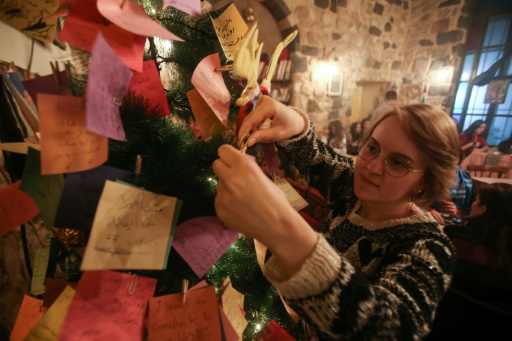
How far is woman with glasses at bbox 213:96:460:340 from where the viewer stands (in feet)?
1.20

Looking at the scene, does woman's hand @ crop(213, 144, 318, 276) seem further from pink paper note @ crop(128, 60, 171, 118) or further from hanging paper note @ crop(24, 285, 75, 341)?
hanging paper note @ crop(24, 285, 75, 341)

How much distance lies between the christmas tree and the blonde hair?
443 millimetres

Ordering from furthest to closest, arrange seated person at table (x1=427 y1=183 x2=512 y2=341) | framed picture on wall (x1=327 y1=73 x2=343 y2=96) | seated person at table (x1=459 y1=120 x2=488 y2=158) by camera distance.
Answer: seated person at table (x1=459 y1=120 x2=488 y2=158)
framed picture on wall (x1=327 y1=73 x2=343 y2=96)
seated person at table (x1=427 y1=183 x2=512 y2=341)

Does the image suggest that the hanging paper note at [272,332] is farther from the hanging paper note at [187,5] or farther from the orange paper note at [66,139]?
the hanging paper note at [187,5]

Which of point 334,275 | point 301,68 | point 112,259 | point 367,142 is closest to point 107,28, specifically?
point 112,259

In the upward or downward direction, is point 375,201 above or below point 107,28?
below

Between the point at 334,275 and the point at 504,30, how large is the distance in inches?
242

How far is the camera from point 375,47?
4.45 metres

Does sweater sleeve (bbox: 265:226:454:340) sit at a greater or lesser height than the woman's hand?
lesser

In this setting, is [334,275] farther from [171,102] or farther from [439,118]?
[439,118]

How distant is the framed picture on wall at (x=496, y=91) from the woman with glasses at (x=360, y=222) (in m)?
5.34

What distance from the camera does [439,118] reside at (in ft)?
2.35

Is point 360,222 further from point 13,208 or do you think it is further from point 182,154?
point 13,208

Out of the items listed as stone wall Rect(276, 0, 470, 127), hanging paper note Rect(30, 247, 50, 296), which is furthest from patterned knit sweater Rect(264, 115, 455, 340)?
stone wall Rect(276, 0, 470, 127)
